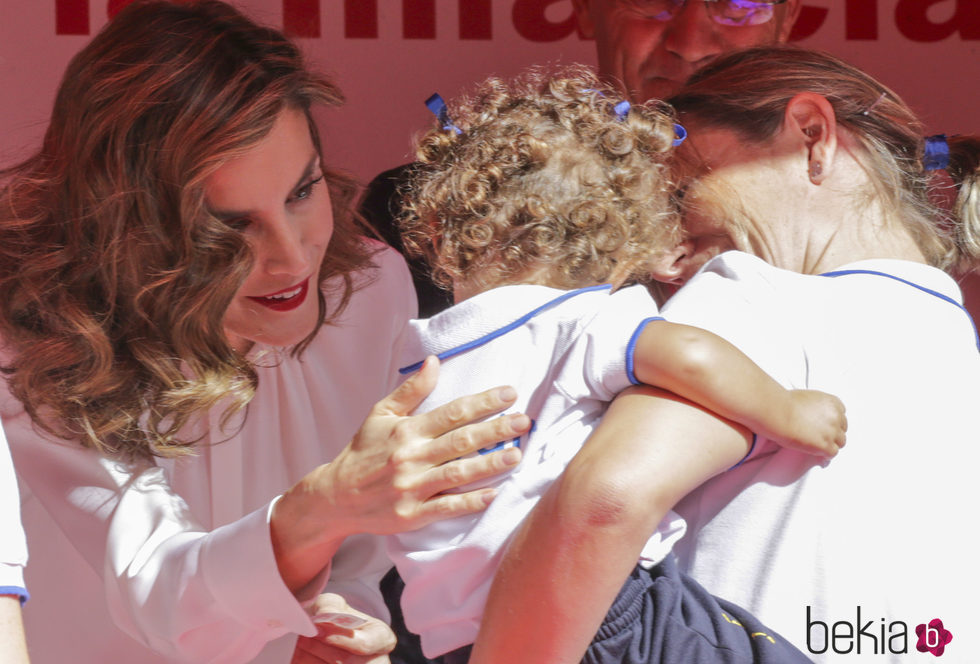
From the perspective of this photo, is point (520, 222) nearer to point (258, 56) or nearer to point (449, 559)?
point (449, 559)

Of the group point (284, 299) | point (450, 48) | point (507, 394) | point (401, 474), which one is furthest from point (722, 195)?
point (450, 48)

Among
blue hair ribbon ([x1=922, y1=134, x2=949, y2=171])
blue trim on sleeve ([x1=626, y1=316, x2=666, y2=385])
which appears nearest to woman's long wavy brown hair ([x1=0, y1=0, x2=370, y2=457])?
blue trim on sleeve ([x1=626, y1=316, x2=666, y2=385])

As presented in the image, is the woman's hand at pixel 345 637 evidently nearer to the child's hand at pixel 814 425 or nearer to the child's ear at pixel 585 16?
the child's hand at pixel 814 425

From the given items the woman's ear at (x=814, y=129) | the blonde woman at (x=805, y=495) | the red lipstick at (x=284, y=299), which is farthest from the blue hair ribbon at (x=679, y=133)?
the red lipstick at (x=284, y=299)

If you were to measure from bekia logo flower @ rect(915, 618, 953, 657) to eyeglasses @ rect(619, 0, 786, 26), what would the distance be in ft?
4.84

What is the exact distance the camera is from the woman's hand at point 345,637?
180 centimetres

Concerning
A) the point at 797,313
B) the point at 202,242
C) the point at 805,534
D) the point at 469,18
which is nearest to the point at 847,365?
the point at 797,313

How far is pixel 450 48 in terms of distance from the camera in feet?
9.95

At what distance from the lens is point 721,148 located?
1721mm

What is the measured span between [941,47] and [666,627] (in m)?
2.39

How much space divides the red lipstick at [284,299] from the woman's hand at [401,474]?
0.44 metres

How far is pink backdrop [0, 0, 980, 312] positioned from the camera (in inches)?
116

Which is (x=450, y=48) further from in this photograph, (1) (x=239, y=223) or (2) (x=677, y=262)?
(2) (x=677, y=262)

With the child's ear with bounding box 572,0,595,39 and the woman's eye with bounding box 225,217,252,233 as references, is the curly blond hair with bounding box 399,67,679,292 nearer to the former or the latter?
the woman's eye with bounding box 225,217,252,233
